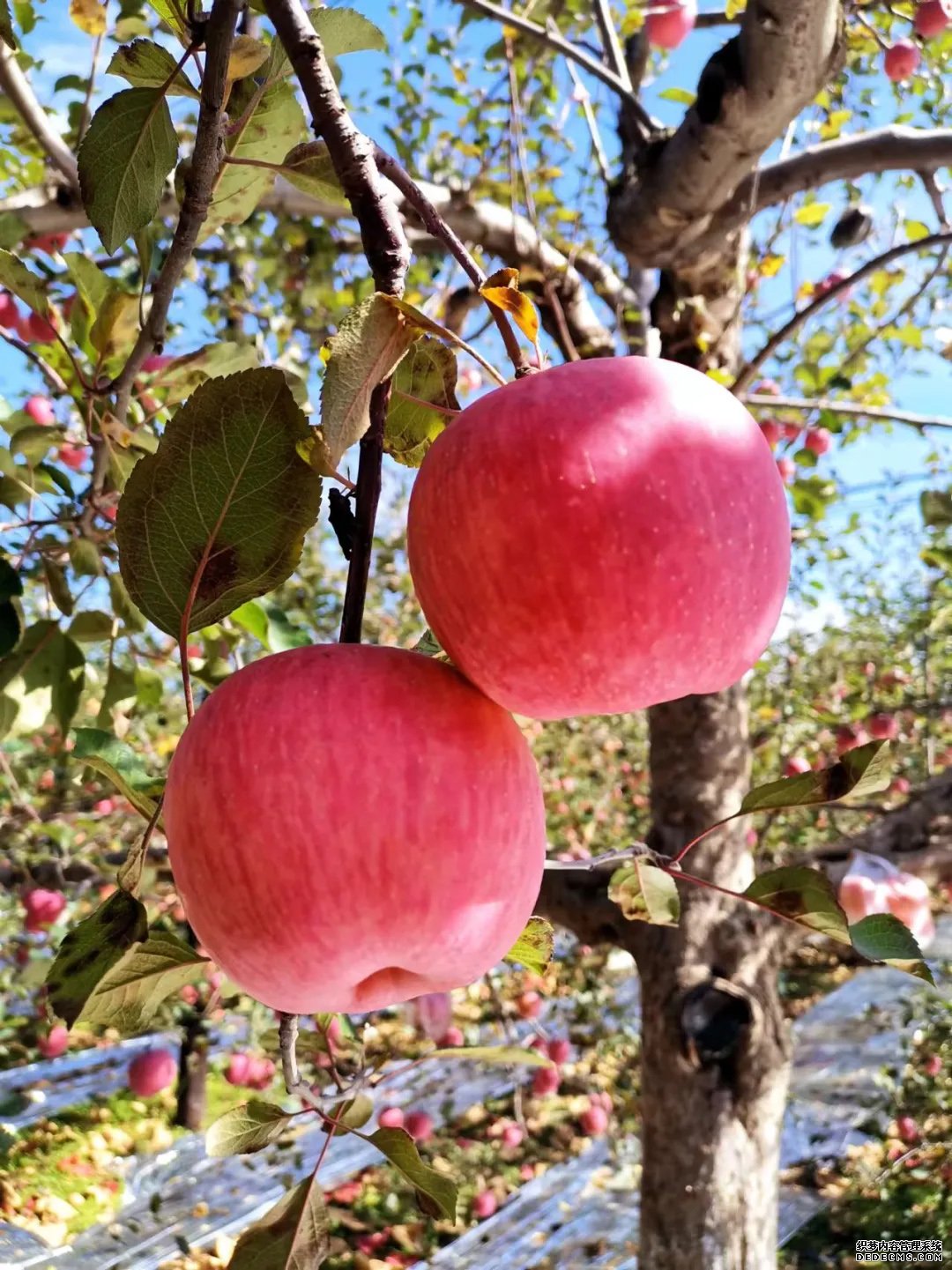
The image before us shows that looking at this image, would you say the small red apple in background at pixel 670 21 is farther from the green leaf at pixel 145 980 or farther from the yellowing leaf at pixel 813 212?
the green leaf at pixel 145 980

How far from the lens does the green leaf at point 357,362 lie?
0.36 metres

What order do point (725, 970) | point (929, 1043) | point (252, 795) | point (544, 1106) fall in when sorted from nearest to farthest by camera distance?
point (252, 795) → point (725, 970) → point (929, 1043) → point (544, 1106)

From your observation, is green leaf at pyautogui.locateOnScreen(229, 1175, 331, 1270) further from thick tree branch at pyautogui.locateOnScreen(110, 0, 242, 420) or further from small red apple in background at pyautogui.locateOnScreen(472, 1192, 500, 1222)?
small red apple in background at pyautogui.locateOnScreen(472, 1192, 500, 1222)

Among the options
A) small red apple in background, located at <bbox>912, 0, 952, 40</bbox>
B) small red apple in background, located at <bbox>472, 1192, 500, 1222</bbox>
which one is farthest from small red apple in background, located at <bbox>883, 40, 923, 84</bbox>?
small red apple in background, located at <bbox>472, 1192, 500, 1222</bbox>

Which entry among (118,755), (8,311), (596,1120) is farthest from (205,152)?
(596,1120)

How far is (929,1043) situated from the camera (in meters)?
2.82

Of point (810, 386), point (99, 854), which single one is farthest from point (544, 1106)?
point (810, 386)

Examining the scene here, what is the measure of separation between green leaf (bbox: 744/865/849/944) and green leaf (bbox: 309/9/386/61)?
26.8 inches

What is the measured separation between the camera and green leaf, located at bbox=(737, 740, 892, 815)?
60 cm

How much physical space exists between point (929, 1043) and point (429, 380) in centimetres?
309

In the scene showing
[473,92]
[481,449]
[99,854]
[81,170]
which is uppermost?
[473,92]

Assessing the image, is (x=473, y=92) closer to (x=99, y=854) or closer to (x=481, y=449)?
(x=99, y=854)

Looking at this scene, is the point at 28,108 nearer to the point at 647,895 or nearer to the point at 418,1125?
the point at 647,895

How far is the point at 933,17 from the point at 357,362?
1801mm
